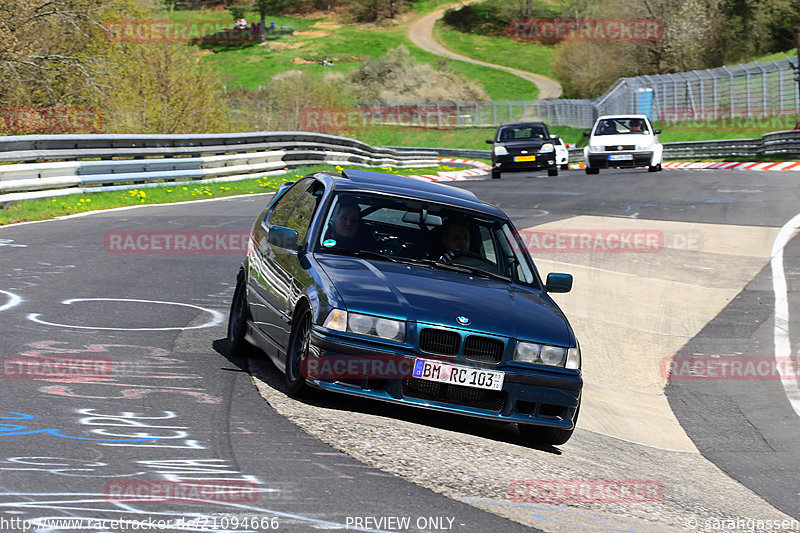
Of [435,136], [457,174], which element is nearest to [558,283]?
[457,174]

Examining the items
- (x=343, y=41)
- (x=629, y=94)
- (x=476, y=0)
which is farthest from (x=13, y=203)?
(x=476, y=0)

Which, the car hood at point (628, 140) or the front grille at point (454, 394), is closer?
the front grille at point (454, 394)

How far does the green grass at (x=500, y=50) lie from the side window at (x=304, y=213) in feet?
369

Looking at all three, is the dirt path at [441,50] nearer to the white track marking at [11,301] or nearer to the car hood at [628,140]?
the car hood at [628,140]

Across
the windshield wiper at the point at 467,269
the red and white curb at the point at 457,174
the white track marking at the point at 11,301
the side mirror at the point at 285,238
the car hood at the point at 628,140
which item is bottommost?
the red and white curb at the point at 457,174

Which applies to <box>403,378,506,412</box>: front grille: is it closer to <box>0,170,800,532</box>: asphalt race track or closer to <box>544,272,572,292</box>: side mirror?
<box>0,170,800,532</box>: asphalt race track

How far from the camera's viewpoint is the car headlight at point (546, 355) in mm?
6559

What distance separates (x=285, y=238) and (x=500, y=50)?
12412 cm

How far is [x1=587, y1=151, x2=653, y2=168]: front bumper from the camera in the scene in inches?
1309

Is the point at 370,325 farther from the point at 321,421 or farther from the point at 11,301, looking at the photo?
the point at 11,301

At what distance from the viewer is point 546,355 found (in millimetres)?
6637

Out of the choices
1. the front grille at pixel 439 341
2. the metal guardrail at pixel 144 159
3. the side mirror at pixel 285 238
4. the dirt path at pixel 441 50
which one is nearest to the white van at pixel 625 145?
the metal guardrail at pixel 144 159

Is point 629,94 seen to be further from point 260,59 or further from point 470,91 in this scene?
point 260,59

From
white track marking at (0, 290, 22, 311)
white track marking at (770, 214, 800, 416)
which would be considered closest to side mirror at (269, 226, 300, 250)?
white track marking at (0, 290, 22, 311)
